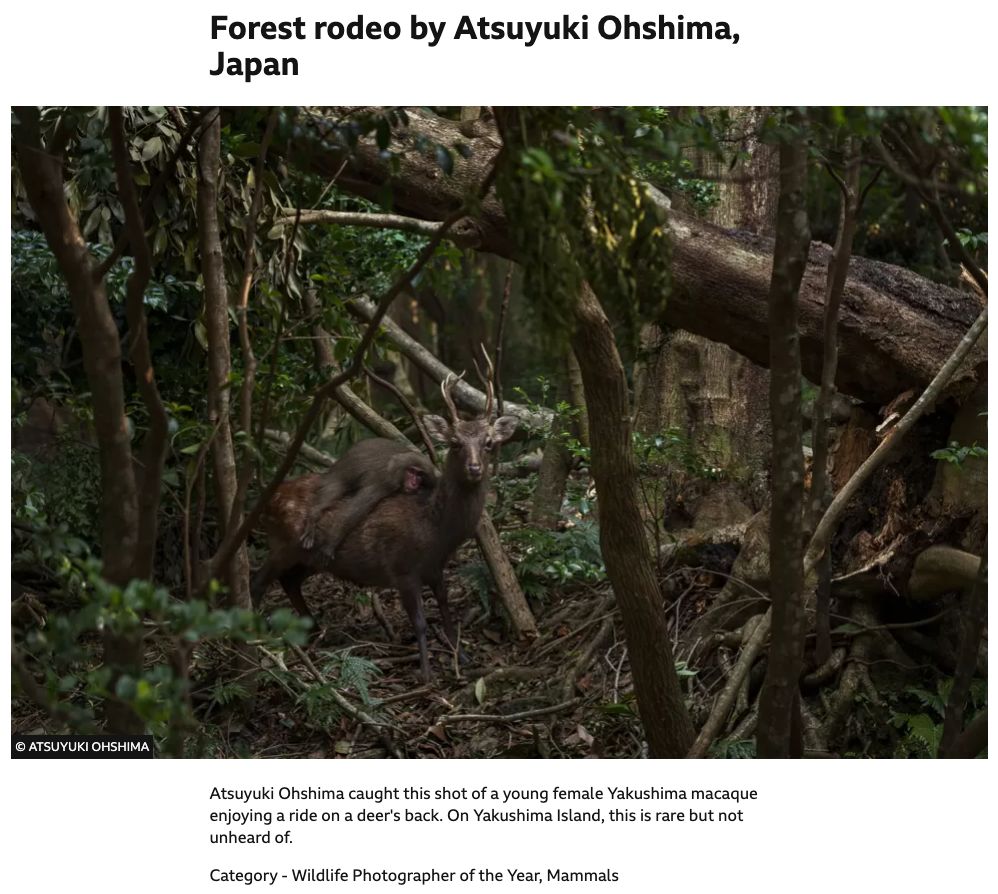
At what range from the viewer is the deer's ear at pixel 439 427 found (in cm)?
799

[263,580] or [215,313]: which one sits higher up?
[215,313]

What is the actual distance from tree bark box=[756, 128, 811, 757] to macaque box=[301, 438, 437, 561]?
148 inches

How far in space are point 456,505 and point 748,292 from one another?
8.54 ft

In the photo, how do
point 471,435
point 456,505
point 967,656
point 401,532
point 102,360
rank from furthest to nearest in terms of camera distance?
point 401,532
point 456,505
point 471,435
point 967,656
point 102,360

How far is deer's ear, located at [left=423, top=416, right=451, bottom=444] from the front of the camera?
799cm

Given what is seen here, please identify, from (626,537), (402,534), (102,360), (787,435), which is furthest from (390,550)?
(102,360)

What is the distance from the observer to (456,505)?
8133mm

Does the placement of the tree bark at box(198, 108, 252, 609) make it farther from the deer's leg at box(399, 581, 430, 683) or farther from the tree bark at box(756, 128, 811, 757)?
the tree bark at box(756, 128, 811, 757)

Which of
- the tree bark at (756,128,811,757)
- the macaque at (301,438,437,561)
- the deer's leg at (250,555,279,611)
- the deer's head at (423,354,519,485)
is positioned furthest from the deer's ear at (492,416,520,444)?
the tree bark at (756,128,811,757)

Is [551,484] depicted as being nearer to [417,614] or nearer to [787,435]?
[417,614]

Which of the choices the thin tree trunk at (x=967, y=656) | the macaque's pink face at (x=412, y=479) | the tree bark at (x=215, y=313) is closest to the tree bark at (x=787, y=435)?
the thin tree trunk at (x=967, y=656)

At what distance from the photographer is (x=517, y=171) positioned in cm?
370

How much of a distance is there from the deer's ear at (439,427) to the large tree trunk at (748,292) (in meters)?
1.64
